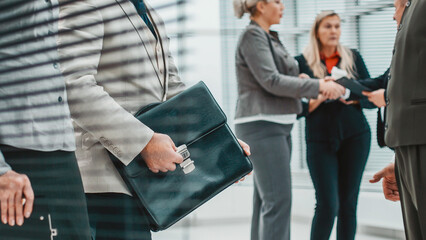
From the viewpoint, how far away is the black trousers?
1084 millimetres

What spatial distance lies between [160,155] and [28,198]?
33cm

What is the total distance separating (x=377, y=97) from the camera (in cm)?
247

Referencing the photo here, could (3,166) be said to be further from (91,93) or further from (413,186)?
(413,186)

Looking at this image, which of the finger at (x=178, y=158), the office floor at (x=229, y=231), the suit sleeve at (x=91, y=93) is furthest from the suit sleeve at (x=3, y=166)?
the office floor at (x=229, y=231)

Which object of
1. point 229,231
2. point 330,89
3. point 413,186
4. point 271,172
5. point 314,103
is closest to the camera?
point 413,186

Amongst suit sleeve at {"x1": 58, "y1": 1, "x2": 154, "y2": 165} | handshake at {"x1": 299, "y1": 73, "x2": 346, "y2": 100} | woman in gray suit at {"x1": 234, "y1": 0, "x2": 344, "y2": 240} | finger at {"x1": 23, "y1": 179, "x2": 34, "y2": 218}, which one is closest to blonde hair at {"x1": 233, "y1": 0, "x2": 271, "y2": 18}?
woman in gray suit at {"x1": 234, "y1": 0, "x2": 344, "y2": 240}

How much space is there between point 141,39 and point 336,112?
1480 mm

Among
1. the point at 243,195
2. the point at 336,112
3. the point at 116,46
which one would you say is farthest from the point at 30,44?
the point at 243,195

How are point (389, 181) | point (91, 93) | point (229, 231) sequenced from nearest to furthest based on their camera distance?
point (91, 93) → point (389, 181) → point (229, 231)

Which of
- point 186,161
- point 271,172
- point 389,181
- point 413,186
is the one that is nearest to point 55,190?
point 186,161

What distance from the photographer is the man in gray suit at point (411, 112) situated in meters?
1.34

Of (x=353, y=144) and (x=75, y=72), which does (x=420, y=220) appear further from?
(x=353, y=144)

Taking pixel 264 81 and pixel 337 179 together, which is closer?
pixel 264 81

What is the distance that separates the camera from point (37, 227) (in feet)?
3.59
